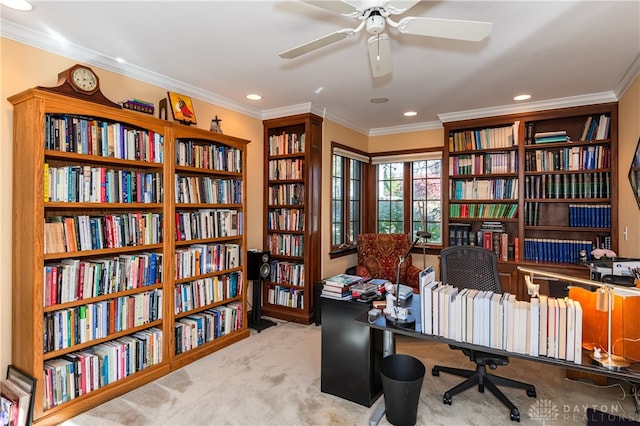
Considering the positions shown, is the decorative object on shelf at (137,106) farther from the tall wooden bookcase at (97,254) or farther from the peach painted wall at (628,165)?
the peach painted wall at (628,165)

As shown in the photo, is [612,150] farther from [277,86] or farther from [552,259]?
[277,86]

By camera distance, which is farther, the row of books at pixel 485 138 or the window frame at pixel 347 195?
the window frame at pixel 347 195

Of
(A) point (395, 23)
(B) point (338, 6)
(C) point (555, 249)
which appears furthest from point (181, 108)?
(C) point (555, 249)

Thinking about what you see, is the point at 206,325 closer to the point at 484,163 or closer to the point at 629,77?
the point at 484,163

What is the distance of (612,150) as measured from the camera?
11.7ft

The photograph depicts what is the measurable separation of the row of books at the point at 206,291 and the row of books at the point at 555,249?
3.40 metres

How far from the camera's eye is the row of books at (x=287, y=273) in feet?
13.6

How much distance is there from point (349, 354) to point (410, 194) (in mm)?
3294

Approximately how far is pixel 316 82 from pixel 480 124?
2269 mm

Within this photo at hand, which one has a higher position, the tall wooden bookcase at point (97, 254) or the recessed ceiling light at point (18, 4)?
the recessed ceiling light at point (18, 4)

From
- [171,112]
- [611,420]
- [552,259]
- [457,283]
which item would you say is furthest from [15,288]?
[552,259]

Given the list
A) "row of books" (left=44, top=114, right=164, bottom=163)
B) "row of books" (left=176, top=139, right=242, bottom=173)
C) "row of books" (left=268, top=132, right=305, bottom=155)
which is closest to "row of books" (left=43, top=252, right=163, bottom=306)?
"row of books" (left=44, top=114, right=164, bottom=163)

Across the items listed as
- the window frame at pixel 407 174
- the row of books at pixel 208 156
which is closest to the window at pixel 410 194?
the window frame at pixel 407 174

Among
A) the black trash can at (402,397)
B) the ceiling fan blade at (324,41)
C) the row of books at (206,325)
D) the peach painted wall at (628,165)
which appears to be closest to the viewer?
the ceiling fan blade at (324,41)
